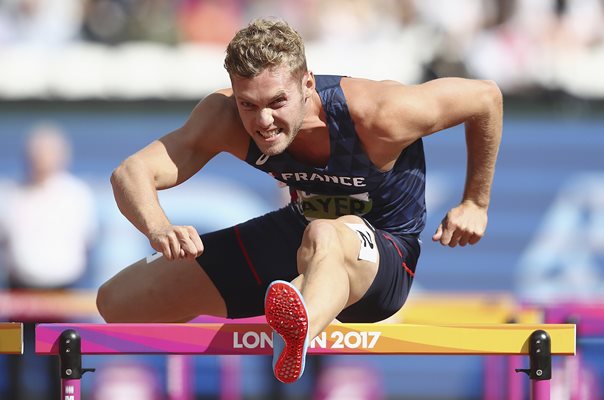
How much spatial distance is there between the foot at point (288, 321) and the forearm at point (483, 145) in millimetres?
1364

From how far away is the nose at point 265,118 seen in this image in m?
4.11

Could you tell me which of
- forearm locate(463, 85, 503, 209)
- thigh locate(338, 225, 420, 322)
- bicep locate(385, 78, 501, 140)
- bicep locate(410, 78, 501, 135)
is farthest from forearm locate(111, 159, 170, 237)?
forearm locate(463, 85, 503, 209)

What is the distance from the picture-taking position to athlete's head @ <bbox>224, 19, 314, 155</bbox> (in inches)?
160

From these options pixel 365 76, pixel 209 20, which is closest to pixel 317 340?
pixel 365 76

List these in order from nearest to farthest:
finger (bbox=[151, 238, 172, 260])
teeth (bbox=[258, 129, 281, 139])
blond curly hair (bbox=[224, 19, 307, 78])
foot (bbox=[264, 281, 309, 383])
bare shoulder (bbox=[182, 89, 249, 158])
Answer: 1. foot (bbox=[264, 281, 309, 383])
2. finger (bbox=[151, 238, 172, 260])
3. blond curly hair (bbox=[224, 19, 307, 78])
4. teeth (bbox=[258, 129, 281, 139])
5. bare shoulder (bbox=[182, 89, 249, 158])

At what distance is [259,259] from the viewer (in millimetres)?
4789

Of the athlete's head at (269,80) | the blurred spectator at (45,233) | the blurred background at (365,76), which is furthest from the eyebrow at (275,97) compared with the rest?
the blurred background at (365,76)

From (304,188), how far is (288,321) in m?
1.20

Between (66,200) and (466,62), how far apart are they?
10.2 feet

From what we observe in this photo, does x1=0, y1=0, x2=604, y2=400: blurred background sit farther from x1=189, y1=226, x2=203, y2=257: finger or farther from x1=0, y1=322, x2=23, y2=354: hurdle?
x1=189, y1=226, x2=203, y2=257: finger

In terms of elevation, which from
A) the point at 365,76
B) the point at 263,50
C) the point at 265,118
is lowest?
the point at 265,118

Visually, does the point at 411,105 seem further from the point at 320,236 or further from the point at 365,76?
the point at 365,76

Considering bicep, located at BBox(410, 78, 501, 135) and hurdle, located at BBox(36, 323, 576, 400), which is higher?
bicep, located at BBox(410, 78, 501, 135)

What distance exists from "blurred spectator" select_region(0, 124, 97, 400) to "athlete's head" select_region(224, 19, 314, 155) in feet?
14.6
